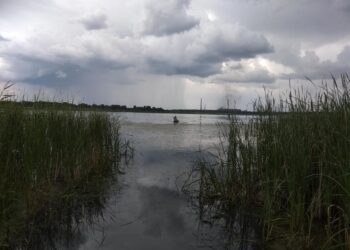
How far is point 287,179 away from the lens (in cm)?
623

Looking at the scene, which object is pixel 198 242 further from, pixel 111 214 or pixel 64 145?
pixel 64 145

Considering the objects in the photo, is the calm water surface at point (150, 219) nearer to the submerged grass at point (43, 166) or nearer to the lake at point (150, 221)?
the lake at point (150, 221)

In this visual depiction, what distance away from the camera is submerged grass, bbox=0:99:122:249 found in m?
6.25

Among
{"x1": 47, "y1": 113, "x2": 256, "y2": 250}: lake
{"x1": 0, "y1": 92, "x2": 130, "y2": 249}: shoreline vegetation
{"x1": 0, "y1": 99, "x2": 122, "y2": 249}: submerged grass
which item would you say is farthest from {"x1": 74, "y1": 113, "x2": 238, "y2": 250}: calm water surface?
{"x1": 0, "y1": 99, "x2": 122, "y2": 249}: submerged grass

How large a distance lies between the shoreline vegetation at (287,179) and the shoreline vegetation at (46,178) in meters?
3.02

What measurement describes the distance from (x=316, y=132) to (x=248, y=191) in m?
2.27

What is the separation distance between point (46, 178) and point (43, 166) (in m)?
0.52

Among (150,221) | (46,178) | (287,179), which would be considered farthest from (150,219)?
(287,179)

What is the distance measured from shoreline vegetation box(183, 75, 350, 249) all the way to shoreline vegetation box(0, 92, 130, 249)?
9.92 ft

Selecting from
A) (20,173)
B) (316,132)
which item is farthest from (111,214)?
(316,132)

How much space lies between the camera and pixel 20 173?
6.98m

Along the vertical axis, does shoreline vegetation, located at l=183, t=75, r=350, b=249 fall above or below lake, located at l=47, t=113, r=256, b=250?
above

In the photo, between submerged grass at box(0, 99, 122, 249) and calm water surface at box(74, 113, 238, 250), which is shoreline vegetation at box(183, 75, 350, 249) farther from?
submerged grass at box(0, 99, 122, 249)

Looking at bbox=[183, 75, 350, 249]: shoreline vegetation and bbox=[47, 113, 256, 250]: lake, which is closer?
bbox=[183, 75, 350, 249]: shoreline vegetation
